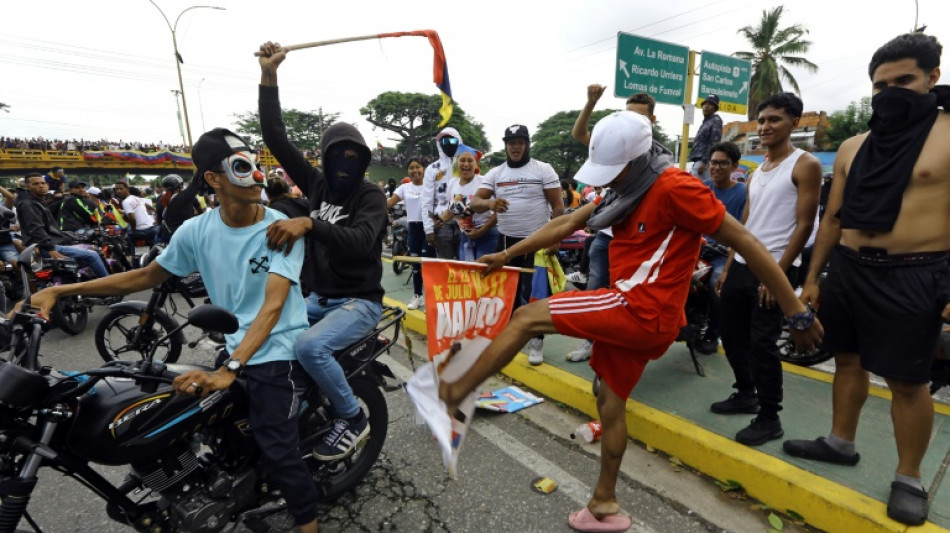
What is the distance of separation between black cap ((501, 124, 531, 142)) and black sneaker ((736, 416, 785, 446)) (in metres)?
2.79

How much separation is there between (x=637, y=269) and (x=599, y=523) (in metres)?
1.27

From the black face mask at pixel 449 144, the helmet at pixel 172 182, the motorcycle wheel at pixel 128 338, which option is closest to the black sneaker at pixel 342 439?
the motorcycle wheel at pixel 128 338

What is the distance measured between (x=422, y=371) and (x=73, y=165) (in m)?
47.6

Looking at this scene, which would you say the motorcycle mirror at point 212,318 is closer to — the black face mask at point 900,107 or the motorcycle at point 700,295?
the black face mask at point 900,107

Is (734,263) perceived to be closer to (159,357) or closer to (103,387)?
(103,387)

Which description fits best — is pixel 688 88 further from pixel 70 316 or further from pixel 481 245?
pixel 70 316

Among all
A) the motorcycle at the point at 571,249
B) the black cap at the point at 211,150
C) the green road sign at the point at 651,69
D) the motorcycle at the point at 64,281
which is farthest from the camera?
the motorcycle at the point at 571,249

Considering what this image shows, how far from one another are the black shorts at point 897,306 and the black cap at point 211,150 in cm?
297

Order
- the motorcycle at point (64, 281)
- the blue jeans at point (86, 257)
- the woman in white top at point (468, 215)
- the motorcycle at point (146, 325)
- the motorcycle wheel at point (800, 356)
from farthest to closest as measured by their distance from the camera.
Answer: the blue jeans at point (86, 257), the motorcycle at point (64, 281), the woman in white top at point (468, 215), the motorcycle at point (146, 325), the motorcycle wheel at point (800, 356)

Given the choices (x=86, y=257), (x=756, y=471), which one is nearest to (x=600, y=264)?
(x=756, y=471)

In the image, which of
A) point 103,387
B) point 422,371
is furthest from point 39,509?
point 422,371

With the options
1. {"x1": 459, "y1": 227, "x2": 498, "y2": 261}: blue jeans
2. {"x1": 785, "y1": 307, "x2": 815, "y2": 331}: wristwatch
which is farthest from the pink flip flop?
{"x1": 459, "y1": 227, "x2": 498, "y2": 261}: blue jeans

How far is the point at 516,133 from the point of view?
4.19m

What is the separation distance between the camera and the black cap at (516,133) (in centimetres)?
419
